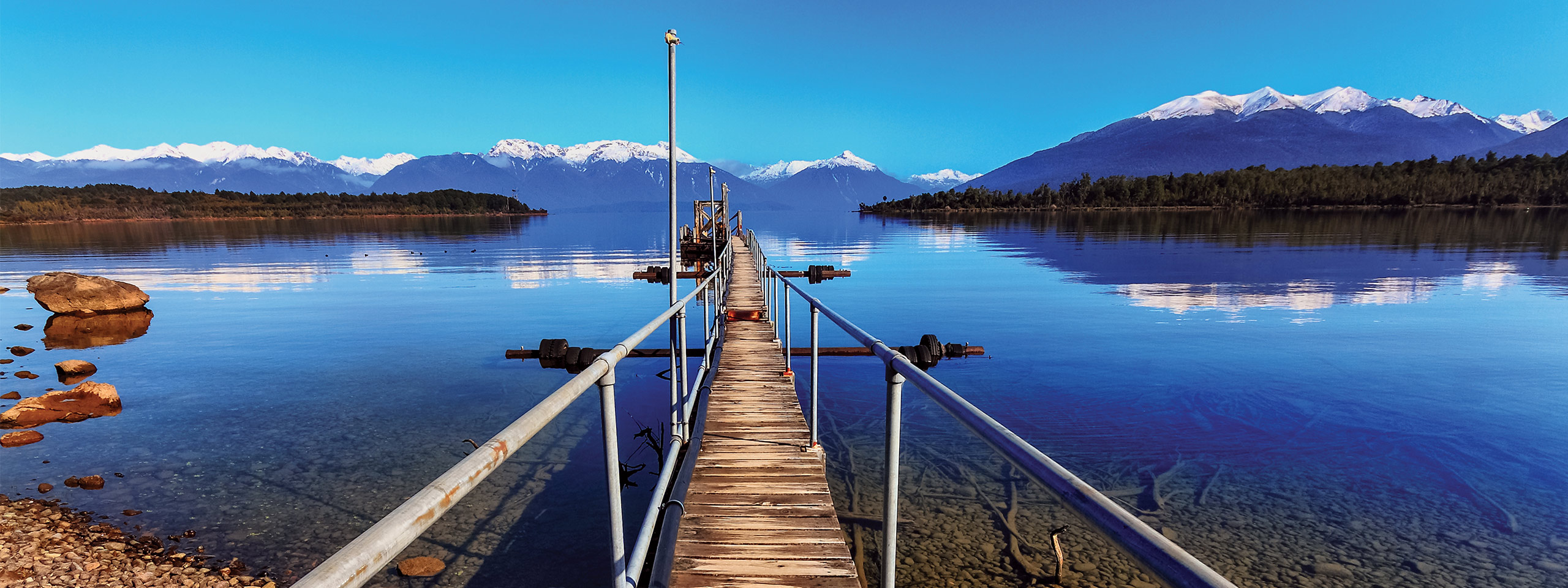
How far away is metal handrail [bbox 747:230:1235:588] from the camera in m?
1.08

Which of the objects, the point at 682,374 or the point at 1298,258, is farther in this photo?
the point at 1298,258

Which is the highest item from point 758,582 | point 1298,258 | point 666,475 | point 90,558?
point 1298,258

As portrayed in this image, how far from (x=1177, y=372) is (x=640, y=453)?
12390mm

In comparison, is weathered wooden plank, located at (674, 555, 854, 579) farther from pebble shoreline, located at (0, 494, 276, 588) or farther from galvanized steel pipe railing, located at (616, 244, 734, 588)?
pebble shoreline, located at (0, 494, 276, 588)

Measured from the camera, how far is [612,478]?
8.98 feet

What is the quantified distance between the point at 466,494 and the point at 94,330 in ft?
95.7

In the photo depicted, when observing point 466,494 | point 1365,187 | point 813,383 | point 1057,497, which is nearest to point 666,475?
point 813,383

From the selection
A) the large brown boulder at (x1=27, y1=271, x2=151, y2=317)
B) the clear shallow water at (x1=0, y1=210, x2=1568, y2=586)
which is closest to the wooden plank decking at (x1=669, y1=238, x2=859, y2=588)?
the clear shallow water at (x1=0, y1=210, x2=1568, y2=586)

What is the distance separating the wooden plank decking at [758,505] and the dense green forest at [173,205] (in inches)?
7757

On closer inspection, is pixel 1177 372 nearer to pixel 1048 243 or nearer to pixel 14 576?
pixel 14 576

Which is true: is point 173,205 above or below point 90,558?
above

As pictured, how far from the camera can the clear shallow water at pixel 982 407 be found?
7469 millimetres

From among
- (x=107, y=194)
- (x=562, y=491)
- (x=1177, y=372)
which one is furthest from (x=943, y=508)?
(x=107, y=194)

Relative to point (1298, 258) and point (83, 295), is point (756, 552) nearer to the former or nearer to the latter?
point (83, 295)
